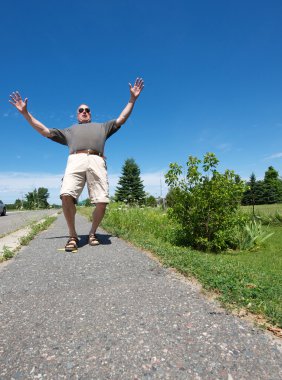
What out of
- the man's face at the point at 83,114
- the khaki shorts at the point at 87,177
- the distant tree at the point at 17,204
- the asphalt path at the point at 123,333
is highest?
the distant tree at the point at 17,204

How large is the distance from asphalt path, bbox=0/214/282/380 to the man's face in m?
2.74

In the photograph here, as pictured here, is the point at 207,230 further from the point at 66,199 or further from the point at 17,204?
the point at 17,204

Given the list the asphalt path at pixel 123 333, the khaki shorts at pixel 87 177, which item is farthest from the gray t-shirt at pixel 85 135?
the asphalt path at pixel 123 333

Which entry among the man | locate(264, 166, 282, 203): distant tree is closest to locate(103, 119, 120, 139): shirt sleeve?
the man

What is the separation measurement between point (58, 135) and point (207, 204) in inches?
111

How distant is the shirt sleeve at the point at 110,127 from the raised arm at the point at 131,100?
54mm

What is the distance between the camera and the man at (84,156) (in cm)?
463

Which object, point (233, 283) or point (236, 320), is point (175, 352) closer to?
point (236, 320)

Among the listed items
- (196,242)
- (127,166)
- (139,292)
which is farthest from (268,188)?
(139,292)

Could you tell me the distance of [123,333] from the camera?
1.80 m

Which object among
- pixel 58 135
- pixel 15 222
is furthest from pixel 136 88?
pixel 15 222

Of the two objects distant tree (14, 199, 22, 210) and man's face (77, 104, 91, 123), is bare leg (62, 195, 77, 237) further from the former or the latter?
distant tree (14, 199, 22, 210)

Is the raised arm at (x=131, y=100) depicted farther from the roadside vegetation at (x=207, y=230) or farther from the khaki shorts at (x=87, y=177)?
the roadside vegetation at (x=207, y=230)

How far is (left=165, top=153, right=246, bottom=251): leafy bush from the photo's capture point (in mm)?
5852
